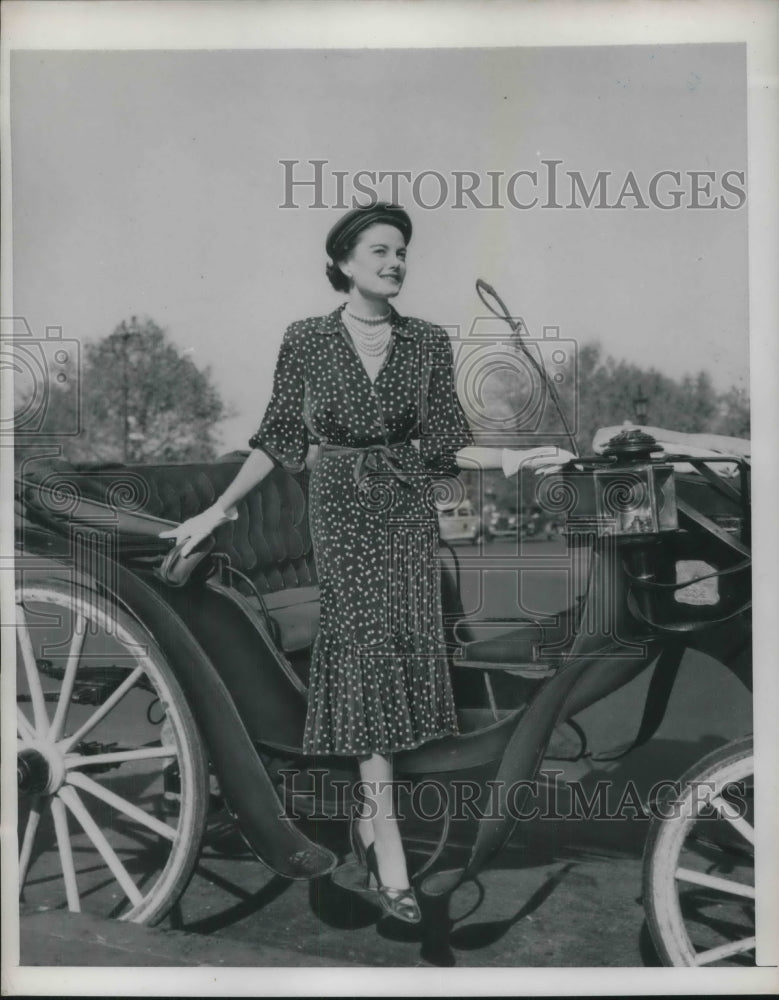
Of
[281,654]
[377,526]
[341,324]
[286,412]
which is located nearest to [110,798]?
[281,654]

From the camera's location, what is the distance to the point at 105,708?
9.72 ft

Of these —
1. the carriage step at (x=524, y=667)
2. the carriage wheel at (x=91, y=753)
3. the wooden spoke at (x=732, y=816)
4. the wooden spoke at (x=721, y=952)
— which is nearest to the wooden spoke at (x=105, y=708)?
the carriage wheel at (x=91, y=753)

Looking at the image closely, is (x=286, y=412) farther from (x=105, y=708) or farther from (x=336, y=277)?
(x=105, y=708)

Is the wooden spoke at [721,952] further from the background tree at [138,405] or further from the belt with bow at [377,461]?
the background tree at [138,405]

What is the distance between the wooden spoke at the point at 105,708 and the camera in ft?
9.60

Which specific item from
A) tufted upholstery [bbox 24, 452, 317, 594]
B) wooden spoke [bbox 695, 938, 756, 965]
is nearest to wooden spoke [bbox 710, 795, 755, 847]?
wooden spoke [bbox 695, 938, 756, 965]

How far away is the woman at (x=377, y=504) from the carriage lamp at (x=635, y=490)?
0.63ft

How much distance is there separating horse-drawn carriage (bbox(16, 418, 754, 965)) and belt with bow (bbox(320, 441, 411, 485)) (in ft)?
0.91

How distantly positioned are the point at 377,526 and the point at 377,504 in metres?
0.06

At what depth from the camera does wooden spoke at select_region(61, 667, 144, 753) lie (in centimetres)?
293

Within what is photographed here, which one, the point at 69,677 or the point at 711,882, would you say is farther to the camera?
the point at 69,677

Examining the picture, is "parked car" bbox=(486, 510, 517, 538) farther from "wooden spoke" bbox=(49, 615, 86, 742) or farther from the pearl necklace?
"wooden spoke" bbox=(49, 615, 86, 742)

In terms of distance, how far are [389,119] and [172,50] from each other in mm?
664

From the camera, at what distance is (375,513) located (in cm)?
285
